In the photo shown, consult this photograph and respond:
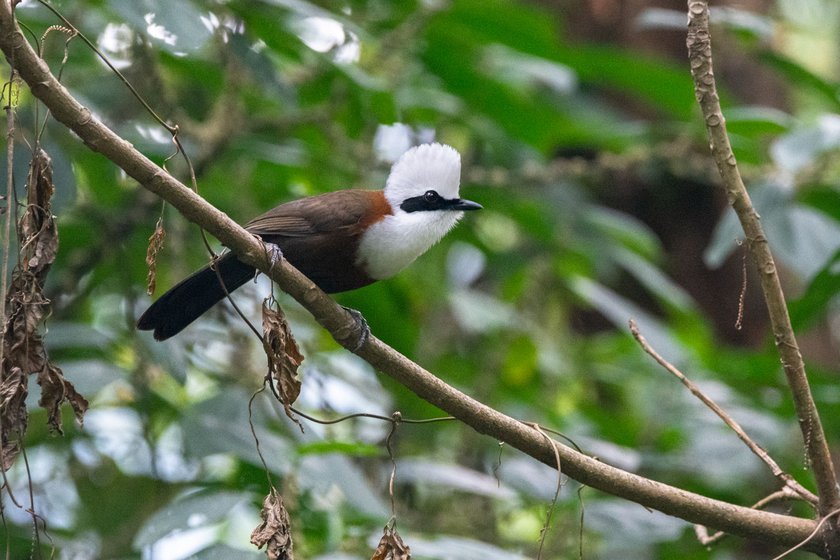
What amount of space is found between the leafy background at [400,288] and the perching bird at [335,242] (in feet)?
1.03

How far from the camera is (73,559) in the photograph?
Answer: 3.76 metres

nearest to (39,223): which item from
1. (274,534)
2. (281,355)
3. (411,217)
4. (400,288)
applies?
(281,355)

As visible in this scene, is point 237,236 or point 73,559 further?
point 73,559

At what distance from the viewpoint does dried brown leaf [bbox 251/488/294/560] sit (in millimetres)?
2174

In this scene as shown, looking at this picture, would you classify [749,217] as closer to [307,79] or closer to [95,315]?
[307,79]

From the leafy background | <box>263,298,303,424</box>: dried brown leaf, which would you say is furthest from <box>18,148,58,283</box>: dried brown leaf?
the leafy background

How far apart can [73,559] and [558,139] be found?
342cm

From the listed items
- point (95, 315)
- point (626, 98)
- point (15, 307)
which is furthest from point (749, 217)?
point (626, 98)

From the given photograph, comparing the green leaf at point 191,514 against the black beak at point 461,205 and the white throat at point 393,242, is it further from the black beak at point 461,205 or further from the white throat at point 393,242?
the black beak at point 461,205

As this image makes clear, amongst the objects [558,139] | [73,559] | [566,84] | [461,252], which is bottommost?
[73,559]

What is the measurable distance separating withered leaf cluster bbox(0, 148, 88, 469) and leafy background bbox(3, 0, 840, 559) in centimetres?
90

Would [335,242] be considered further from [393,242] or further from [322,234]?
[393,242]

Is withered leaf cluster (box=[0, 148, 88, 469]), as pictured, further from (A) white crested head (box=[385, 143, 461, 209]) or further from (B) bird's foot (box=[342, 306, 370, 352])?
(A) white crested head (box=[385, 143, 461, 209])

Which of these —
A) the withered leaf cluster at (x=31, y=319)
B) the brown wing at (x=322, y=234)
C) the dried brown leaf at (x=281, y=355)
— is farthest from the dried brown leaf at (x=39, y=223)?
the brown wing at (x=322, y=234)
